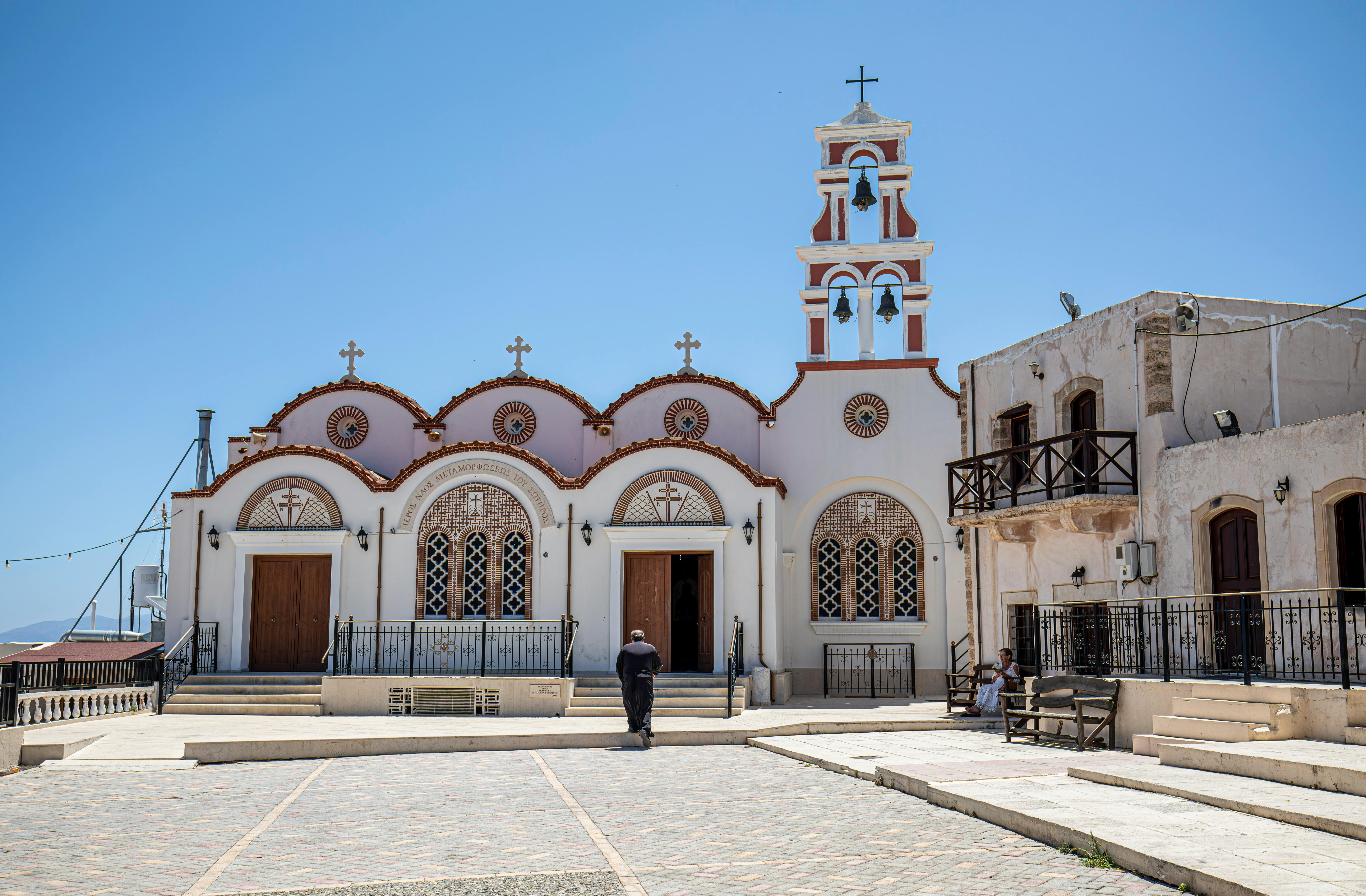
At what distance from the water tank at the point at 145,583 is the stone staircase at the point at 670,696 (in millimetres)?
14368

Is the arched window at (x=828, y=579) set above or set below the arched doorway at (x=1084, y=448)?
below

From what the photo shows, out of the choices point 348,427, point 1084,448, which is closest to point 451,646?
point 348,427

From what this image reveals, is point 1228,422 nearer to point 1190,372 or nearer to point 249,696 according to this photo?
point 1190,372

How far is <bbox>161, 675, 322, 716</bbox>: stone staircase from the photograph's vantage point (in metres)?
18.1

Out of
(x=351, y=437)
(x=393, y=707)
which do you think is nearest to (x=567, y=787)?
(x=393, y=707)

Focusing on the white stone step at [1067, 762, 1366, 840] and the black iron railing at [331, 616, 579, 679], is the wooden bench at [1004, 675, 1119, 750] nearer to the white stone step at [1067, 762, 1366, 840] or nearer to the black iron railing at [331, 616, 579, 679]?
the white stone step at [1067, 762, 1366, 840]

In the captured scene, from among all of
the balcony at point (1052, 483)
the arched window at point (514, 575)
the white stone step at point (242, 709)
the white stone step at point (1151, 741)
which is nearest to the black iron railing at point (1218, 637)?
the white stone step at point (1151, 741)

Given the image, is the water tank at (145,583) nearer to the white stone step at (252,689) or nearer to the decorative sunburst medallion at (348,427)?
the decorative sunburst medallion at (348,427)

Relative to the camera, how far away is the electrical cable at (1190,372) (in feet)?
51.7

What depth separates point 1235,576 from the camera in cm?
1472

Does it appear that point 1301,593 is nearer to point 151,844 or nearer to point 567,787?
point 567,787

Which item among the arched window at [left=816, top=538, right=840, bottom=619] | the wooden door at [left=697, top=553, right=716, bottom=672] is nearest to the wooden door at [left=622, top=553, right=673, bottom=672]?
the wooden door at [left=697, top=553, right=716, bottom=672]

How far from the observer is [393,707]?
721 inches

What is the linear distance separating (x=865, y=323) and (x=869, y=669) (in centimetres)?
663
